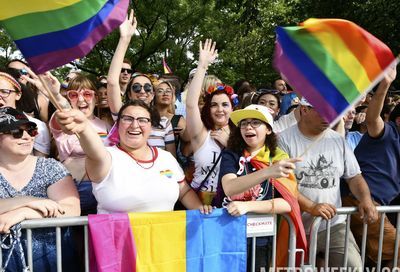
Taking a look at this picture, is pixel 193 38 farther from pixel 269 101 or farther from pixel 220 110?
pixel 220 110

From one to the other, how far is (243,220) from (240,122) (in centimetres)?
86

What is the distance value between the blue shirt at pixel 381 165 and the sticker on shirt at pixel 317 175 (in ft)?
1.62

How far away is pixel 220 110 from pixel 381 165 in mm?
1633

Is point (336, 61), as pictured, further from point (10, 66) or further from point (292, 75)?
point (10, 66)

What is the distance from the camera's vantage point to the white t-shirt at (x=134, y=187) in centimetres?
345

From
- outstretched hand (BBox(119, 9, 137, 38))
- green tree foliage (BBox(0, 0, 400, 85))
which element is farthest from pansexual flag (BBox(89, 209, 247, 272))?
green tree foliage (BBox(0, 0, 400, 85))

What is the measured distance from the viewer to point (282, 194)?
374 cm

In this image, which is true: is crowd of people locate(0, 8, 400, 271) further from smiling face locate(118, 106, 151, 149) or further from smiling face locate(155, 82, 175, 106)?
smiling face locate(155, 82, 175, 106)

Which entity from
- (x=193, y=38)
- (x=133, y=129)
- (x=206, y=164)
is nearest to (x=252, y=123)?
(x=206, y=164)

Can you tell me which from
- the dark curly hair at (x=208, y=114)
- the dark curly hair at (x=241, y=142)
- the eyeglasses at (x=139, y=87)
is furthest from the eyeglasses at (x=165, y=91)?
the dark curly hair at (x=241, y=142)

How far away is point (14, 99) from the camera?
13.6 feet

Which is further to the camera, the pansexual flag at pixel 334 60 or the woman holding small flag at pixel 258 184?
the woman holding small flag at pixel 258 184

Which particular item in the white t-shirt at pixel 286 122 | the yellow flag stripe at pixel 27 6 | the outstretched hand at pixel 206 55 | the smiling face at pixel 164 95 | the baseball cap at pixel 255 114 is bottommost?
the baseball cap at pixel 255 114

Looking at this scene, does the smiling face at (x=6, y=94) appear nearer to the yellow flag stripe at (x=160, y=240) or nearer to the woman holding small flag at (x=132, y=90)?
the woman holding small flag at (x=132, y=90)
